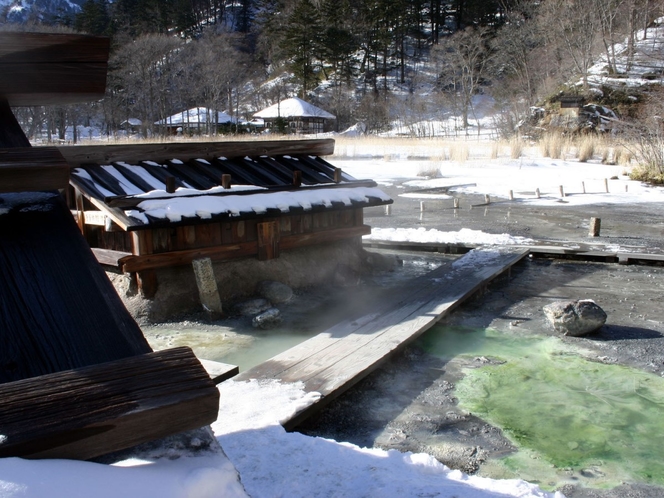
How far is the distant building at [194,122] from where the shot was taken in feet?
155

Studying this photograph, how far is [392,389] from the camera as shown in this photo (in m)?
5.00

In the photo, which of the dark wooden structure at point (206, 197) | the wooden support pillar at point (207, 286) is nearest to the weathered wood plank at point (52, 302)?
the dark wooden structure at point (206, 197)

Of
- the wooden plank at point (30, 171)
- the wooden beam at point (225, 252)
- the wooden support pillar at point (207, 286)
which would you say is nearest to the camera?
the wooden plank at point (30, 171)

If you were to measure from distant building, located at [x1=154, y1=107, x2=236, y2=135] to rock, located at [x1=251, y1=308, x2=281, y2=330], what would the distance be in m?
41.4

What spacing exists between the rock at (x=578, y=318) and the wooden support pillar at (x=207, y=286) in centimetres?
385

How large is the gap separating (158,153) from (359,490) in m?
5.94

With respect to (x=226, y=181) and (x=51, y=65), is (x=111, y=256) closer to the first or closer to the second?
(x=226, y=181)

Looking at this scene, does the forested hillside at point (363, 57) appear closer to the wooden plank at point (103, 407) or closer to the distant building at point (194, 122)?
the distant building at point (194, 122)

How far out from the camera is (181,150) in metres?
8.04

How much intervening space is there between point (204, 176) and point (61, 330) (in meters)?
6.89

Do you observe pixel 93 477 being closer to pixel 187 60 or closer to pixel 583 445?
pixel 583 445

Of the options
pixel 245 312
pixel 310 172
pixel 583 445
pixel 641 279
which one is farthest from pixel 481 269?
pixel 583 445

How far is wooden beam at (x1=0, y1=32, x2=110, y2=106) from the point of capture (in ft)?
4.21

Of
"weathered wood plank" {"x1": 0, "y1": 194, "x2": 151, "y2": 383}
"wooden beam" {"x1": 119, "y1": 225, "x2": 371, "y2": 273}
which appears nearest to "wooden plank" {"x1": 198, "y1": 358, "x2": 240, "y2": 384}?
"weathered wood plank" {"x1": 0, "y1": 194, "x2": 151, "y2": 383}
